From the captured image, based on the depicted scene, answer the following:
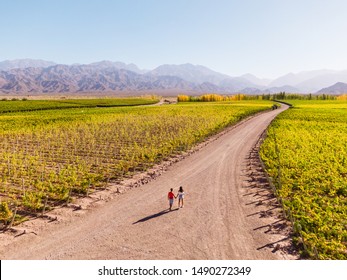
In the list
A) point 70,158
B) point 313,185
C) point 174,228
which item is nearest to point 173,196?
point 174,228

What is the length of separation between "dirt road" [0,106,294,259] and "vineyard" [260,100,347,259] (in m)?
1.38

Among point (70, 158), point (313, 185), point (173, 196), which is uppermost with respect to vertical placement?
point (70, 158)

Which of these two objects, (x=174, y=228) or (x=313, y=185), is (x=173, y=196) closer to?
(x=174, y=228)

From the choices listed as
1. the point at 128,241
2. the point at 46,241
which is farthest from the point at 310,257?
the point at 46,241

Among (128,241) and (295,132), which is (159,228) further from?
(295,132)

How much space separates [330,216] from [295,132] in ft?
117

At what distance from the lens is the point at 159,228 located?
17281mm

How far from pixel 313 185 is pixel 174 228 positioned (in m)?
14.1

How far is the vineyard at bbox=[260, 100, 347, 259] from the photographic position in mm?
15941

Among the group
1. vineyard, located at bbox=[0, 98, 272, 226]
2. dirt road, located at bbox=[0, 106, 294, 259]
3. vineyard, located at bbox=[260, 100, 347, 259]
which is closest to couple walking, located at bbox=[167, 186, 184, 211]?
dirt road, located at bbox=[0, 106, 294, 259]

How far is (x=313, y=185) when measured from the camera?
24219 millimetres

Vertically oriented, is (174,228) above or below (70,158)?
below

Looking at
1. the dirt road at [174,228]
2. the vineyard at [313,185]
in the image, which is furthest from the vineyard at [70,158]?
the vineyard at [313,185]

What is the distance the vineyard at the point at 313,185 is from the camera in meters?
15.9
